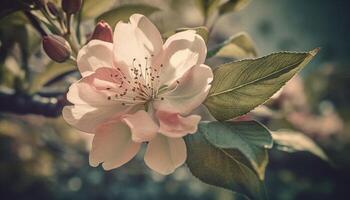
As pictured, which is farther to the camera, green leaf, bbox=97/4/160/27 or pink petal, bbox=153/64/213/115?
green leaf, bbox=97/4/160/27

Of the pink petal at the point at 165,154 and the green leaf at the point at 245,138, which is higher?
the green leaf at the point at 245,138

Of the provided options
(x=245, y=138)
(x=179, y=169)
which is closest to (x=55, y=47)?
(x=245, y=138)

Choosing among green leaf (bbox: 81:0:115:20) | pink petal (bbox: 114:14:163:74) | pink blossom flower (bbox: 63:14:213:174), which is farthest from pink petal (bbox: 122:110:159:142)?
green leaf (bbox: 81:0:115:20)

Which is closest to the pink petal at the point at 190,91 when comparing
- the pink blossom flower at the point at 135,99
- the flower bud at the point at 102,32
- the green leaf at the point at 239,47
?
the pink blossom flower at the point at 135,99

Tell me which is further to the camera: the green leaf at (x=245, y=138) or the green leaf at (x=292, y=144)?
the green leaf at (x=292, y=144)

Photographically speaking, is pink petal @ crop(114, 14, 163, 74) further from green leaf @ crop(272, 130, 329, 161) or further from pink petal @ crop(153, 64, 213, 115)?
green leaf @ crop(272, 130, 329, 161)

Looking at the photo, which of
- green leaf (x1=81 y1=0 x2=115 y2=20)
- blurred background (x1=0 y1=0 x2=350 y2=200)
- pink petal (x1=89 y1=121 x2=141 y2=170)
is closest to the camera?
pink petal (x1=89 y1=121 x2=141 y2=170)

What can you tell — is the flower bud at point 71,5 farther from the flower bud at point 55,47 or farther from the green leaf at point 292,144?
the green leaf at point 292,144

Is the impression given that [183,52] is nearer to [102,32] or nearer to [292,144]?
[102,32]
